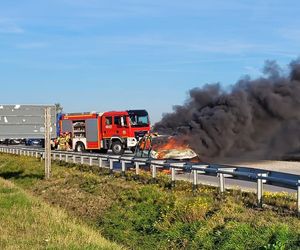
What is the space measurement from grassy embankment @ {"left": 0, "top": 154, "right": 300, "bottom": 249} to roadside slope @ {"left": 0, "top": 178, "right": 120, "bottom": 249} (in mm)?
932

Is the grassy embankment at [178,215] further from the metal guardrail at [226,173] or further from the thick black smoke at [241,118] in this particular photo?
the thick black smoke at [241,118]

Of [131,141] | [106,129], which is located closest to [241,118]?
[131,141]

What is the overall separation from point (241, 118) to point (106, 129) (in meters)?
18.0

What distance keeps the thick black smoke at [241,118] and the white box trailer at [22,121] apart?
20.5 ft

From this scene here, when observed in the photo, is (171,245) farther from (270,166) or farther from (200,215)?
(270,166)

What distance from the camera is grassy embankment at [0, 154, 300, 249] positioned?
8586mm

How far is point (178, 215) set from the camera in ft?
35.9

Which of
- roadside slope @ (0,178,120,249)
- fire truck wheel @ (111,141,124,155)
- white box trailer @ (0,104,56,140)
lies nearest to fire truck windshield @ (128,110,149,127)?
fire truck wheel @ (111,141,124,155)

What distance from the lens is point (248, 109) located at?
2594 centimetres

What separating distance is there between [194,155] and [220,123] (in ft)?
10.4

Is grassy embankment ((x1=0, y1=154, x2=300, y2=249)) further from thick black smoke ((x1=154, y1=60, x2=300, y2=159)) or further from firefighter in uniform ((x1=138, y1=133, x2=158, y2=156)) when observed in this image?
thick black smoke ((x1=154, y1=60, x2=300, y2=159))

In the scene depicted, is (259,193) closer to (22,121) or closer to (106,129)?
(22,121)

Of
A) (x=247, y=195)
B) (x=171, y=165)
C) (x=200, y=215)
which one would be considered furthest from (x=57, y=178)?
(x=200, y=215)

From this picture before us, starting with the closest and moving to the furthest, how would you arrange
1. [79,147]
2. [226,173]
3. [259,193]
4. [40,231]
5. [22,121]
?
1. [40,231]
2. [259,193]
3. [226,173]
4. [22,121]
5. [79,147]
